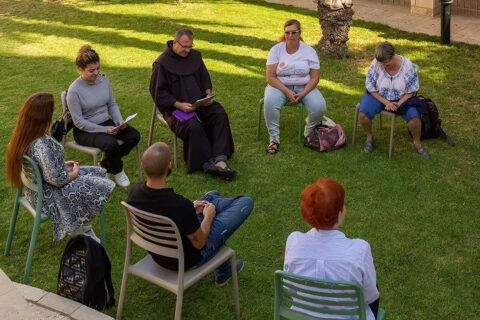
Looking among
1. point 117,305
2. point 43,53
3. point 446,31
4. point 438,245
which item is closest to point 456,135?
point 438,245

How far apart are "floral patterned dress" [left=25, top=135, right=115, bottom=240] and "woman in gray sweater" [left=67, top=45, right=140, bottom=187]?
957 mm

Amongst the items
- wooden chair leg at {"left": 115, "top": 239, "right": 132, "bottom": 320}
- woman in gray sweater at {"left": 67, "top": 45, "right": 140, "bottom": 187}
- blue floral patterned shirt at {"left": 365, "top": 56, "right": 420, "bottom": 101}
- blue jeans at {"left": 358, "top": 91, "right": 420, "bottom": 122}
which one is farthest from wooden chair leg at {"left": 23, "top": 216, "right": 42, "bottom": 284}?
blue floral patterned shirt at {"left": 365, "top": 56, "right": 420, "bottom": 101}

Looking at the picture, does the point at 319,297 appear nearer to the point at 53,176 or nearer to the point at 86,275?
the point at 86,275

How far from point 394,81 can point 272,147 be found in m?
1.39

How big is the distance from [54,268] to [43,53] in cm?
653

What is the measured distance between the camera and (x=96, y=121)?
20.5 feet

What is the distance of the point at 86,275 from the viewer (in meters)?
4.41

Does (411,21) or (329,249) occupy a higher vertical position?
(411,21)

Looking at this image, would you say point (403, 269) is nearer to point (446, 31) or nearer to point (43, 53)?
point (446, 31)

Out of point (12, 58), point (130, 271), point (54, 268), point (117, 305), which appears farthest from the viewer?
point (12, 58)

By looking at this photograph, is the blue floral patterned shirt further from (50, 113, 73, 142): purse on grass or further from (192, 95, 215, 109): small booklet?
(50, 113, 73, 142): purse on grass

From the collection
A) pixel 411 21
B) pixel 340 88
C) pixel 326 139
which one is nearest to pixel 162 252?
pixel 326 139

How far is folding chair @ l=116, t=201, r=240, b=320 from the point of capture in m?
3.95

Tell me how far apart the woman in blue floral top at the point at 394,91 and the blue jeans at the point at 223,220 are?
247 centimetres
